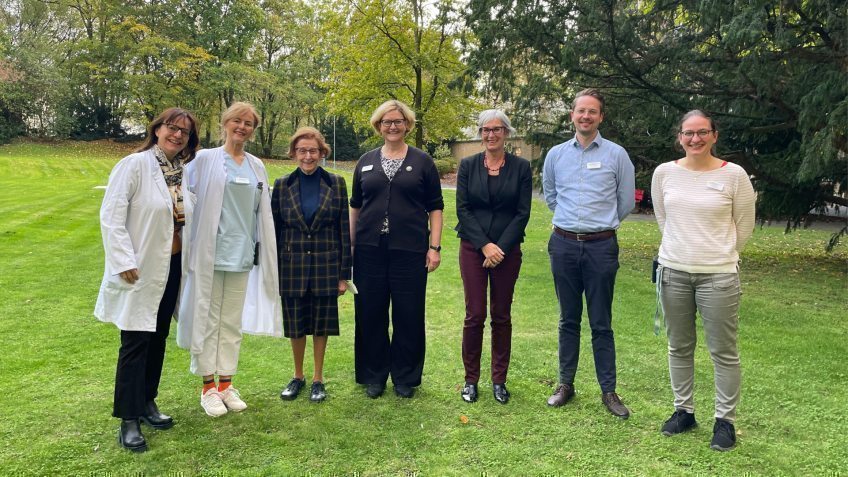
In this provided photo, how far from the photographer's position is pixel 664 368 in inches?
189

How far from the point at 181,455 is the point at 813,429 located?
381 centimetres

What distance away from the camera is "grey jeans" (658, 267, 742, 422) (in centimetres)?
328

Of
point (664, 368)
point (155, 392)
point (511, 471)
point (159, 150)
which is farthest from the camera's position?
point (664, 368)

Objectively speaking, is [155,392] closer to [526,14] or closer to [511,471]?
[511,471]

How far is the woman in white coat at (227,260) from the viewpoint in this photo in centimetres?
367

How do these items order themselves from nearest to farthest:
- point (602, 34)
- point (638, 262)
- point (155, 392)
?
point (155, 392) < point (602, 34) < point (638, 262)

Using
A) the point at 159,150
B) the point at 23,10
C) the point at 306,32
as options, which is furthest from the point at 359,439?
the point at 23,10

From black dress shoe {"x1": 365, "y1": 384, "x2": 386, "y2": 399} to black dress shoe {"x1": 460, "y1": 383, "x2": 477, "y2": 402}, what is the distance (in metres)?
0.59

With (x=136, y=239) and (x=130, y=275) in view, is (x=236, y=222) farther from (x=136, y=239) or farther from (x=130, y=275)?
(x=130, y=275)

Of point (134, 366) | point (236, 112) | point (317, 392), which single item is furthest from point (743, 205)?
point (134, 366)

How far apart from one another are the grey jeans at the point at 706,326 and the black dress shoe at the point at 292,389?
253 centimetres

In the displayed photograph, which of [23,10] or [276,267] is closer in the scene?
[276,267]

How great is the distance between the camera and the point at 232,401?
3904mm

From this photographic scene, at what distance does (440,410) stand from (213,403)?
59.0 inches
